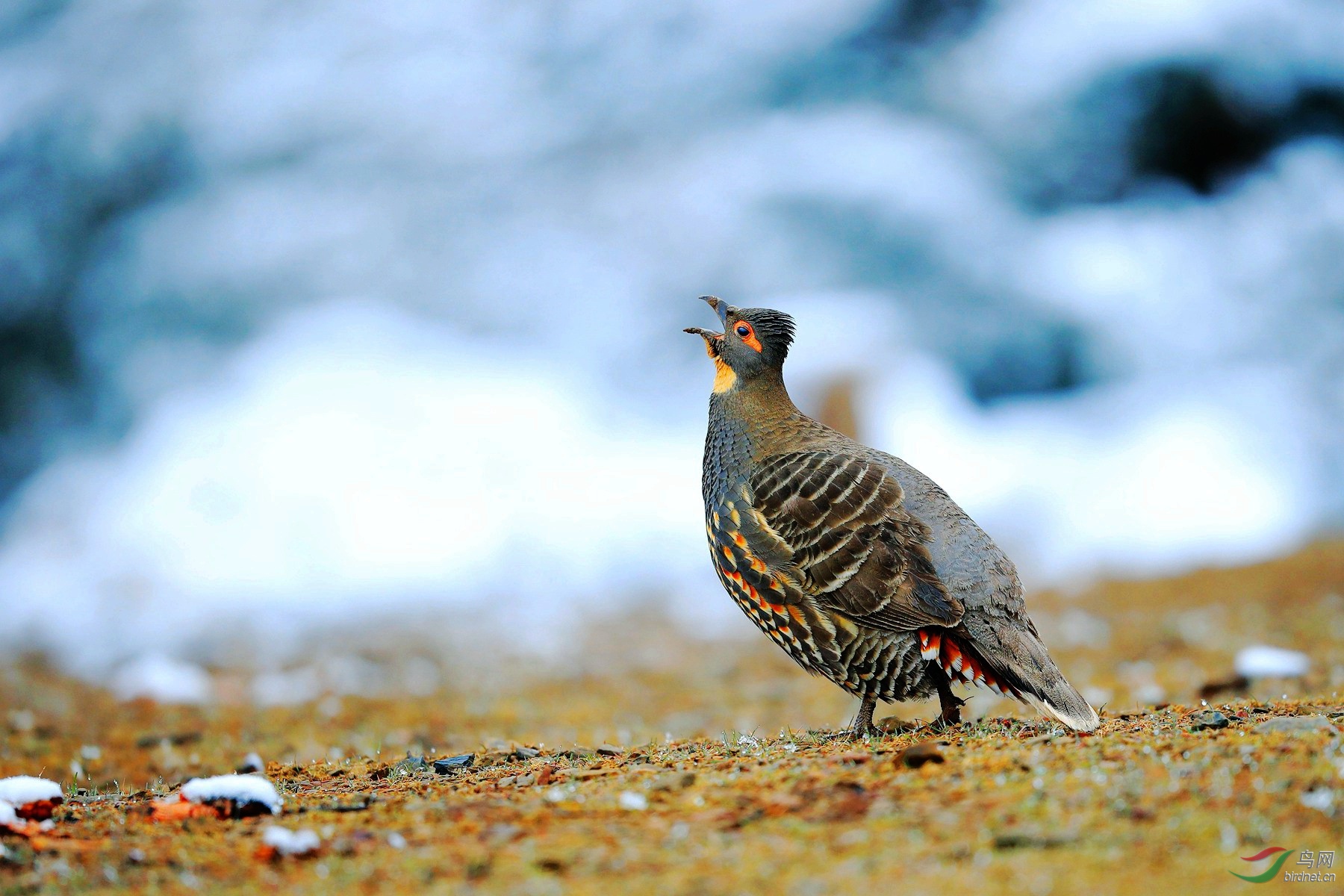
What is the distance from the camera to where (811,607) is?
237 inches

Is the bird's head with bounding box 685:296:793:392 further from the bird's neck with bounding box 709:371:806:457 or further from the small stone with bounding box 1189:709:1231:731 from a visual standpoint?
the small stone with bounding box 1189:709:1231:731

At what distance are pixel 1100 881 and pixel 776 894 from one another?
100cm

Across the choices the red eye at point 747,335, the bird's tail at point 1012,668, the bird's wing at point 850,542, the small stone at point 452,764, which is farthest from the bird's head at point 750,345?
the small stone at point 452,764

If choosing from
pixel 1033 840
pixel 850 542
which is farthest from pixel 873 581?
pixel 1033 840

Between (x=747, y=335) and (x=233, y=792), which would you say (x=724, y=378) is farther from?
(x=233, y=792)

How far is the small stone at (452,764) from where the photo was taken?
5746 millimetres

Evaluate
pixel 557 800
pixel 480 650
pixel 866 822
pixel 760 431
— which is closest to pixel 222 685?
pixel 480 650

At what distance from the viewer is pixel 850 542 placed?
5.95 metres

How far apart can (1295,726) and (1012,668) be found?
1.27 metres

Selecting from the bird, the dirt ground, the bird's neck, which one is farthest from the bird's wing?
the dirt ground

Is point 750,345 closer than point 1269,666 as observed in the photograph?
Yes

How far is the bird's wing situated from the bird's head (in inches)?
34.8

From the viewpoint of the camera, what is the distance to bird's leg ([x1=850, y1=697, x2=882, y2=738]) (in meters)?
5.97

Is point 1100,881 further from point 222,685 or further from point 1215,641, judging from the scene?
point 222,685
